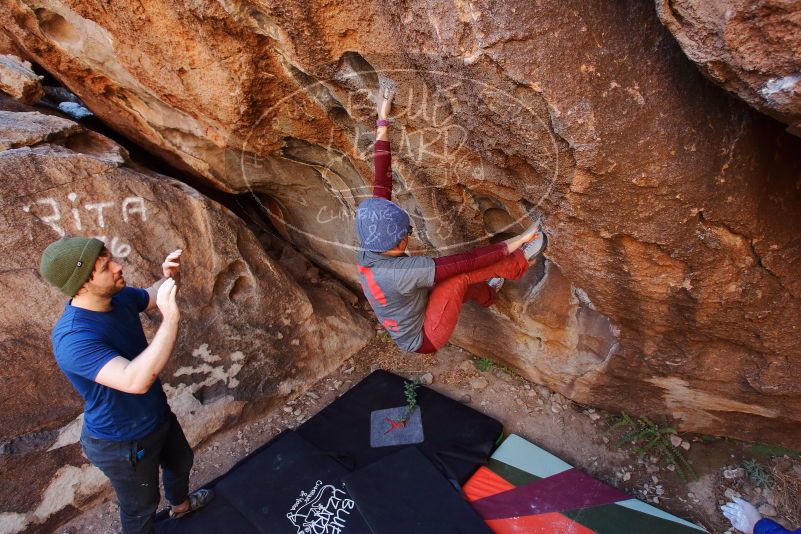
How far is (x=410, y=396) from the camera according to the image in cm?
378

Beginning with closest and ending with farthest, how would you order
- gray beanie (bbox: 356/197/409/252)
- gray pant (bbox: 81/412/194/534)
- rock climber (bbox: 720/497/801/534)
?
1. gray pant (bbox: 81/412/194/534)
2. gray beanie (bbox: 356/197/409/252)
3. rock climber (bbox: 720/497/801/534)

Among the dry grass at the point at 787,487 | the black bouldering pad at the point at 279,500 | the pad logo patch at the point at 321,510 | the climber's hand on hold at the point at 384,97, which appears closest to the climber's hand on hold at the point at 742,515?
the dry grass at the point at 787,487

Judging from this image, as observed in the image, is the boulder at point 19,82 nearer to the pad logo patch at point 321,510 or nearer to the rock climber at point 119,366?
the rock climber at point 119,366

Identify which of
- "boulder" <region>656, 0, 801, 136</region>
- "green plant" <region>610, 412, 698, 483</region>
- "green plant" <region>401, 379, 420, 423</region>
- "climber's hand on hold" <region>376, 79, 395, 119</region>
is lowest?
"green plant" <region>401, 379, 420, 423</region>

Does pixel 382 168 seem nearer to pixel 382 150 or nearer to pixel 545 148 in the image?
pixel 382 150

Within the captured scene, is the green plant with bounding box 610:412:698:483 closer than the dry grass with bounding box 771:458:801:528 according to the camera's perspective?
No

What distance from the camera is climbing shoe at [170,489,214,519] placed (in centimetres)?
307

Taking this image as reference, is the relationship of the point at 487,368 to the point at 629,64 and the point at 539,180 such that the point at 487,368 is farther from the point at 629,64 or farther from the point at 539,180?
the point at 629,64

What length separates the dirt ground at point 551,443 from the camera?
2.95m

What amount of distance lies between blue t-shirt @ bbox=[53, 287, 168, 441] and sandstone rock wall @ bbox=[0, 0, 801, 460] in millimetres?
1410

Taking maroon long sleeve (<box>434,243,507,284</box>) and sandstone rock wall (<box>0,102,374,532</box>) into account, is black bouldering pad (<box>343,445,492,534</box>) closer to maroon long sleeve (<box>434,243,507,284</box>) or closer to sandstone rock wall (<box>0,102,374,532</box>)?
sandstone rock wall (<box>0,102,374,532</box>)

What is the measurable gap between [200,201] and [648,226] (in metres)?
2.95

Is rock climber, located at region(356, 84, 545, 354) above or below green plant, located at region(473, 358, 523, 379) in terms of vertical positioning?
above

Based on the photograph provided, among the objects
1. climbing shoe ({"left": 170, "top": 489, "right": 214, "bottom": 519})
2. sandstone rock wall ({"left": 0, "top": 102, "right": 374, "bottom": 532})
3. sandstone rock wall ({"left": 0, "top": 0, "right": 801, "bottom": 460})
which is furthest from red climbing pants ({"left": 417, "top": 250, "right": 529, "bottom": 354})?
climbing shoe ({"left": 170, "top": 489, "right": 214, "bottom": 519})
